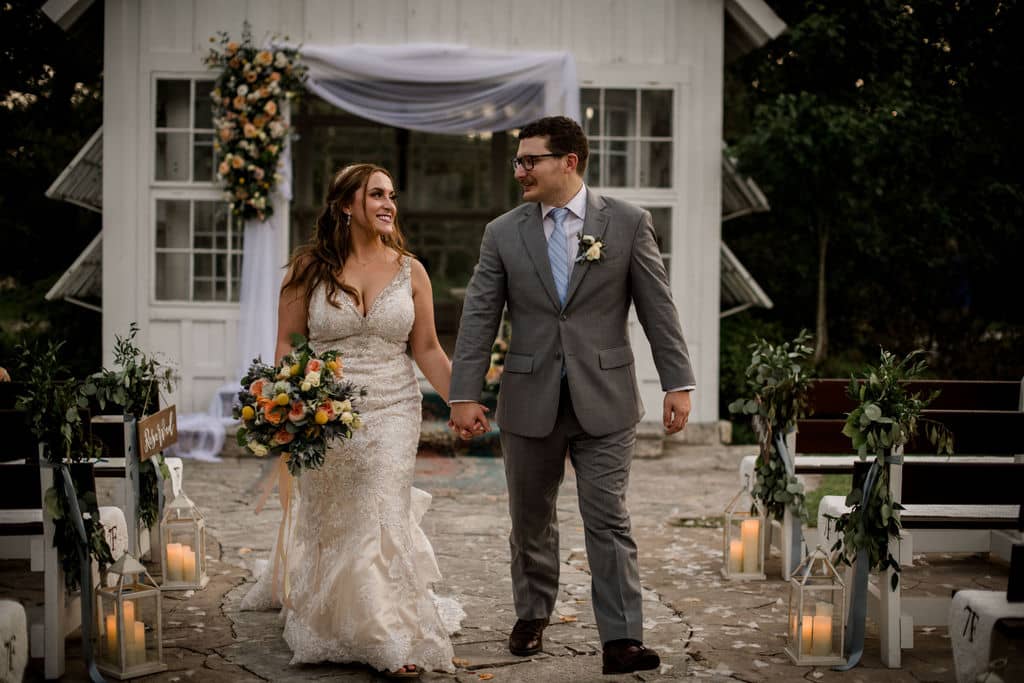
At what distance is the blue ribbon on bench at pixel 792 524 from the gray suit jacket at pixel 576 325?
1.56 m

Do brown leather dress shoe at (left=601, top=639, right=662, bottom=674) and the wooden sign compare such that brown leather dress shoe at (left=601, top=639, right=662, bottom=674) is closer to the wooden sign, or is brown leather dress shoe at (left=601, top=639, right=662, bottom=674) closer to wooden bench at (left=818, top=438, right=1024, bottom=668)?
wooden bench at (left=818, top=438, right=1024, bottom=668)

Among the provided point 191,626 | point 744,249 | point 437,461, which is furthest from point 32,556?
point 744,249

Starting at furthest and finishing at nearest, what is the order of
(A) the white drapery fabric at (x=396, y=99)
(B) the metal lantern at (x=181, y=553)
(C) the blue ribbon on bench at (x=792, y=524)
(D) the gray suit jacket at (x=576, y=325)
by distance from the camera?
1. (A) the white drapery fabric at (x=396, y=99)
2. (C) the blue ribbon on bench at (x=792, y=524)
3. (B) the metal lantern at (x=181, y=553)
4. (D) the gray suit jacket at (x=576, y=325)

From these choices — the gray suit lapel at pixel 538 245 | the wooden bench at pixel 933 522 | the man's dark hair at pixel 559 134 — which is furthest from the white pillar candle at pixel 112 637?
the wooden bench at pixel 933 522

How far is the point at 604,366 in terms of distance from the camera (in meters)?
4.55

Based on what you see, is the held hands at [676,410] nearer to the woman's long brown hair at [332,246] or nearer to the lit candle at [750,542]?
the woman's long brown hair at [332,246]

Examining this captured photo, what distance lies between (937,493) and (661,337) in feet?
4.42

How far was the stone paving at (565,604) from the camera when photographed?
4.62 meters

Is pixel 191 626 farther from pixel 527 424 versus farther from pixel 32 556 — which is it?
pixel 527 424

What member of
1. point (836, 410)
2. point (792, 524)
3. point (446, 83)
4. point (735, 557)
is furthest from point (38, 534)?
point (446, 83)

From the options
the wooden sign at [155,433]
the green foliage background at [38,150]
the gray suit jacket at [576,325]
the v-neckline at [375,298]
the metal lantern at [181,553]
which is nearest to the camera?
the gray suit jacket at [576,325]

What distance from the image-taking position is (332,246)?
5094mm

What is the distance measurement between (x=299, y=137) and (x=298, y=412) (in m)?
6.69

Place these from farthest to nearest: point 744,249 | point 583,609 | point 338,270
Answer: point 744,249, point 583,609, point 338,270
